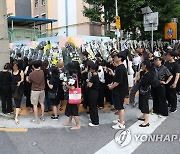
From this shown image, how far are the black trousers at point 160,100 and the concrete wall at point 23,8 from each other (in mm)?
42257

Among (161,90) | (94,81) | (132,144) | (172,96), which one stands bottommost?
(132,144)

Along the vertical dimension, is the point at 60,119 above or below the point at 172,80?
below

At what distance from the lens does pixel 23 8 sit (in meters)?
47.0

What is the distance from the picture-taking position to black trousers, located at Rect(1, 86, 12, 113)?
763cm

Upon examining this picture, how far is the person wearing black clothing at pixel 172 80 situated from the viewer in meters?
8.05

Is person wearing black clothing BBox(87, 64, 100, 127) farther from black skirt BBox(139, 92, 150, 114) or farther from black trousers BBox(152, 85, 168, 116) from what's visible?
black trousers BBox(152, 85, 168, 116)

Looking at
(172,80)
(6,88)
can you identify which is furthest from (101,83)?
(6,88)

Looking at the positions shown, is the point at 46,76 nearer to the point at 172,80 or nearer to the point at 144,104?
the point at 144,104

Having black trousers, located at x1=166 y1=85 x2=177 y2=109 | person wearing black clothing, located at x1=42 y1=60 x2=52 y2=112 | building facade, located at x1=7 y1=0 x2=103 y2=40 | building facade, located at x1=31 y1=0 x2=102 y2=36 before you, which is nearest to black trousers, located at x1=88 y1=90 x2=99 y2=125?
person wearing black clothing, located at x1=42 y1=60 x2=52 y2=112

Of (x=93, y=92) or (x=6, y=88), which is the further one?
(x=6, y=88)

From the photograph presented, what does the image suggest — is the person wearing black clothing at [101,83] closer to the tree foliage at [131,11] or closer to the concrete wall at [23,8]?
the tree foliage at [131,11]

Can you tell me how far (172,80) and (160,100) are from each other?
0.97 meters

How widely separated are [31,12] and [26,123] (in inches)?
1684

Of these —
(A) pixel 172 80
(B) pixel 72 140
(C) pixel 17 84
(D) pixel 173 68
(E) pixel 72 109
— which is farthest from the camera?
(A) pixel 172 80
